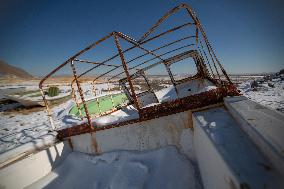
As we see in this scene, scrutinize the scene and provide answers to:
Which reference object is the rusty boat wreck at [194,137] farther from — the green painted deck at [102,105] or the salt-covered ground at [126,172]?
the green painted deck at [102,105]

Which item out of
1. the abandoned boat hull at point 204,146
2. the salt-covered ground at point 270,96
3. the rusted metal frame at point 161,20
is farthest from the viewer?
the salt-covered ground at point 270,96

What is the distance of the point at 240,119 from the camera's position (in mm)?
1493

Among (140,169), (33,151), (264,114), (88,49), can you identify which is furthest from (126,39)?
(33,151)

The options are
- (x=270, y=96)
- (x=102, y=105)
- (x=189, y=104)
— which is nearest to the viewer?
(x=189, y=104)

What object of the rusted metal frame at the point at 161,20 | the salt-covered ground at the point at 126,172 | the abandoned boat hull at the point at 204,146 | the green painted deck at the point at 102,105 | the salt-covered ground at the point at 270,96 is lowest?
the salt-covered ground at the point at 270,96

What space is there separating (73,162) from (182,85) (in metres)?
4.34

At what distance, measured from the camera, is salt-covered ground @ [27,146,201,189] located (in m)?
2.05

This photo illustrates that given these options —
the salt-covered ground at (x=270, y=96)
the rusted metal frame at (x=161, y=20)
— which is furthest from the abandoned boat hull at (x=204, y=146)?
the salt-covered ground at (x=270, y=96)

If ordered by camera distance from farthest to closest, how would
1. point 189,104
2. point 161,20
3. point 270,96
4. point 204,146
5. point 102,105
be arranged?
point 270,96 → point 102,105 → point 161,20 → point 189,104 → point 204,146

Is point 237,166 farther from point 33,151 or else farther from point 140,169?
point 33,151

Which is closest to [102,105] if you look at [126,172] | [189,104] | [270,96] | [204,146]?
[126,172]

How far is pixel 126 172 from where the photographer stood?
2.37 meters

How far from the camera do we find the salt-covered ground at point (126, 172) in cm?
205

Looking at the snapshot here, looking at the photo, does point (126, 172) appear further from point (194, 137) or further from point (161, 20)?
point (161, 20)
